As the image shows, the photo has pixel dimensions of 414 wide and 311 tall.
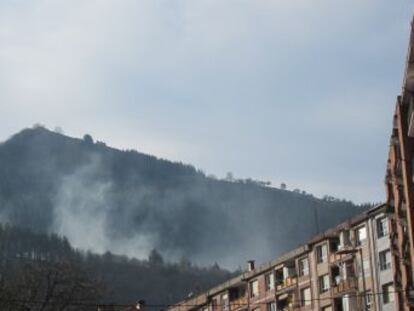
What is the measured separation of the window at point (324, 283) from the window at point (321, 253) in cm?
160

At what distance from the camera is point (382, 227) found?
83.8 meters

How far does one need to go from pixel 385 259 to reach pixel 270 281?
20.5 metres

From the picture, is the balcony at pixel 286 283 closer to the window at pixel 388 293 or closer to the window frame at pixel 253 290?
the window frame at pixel 253 290

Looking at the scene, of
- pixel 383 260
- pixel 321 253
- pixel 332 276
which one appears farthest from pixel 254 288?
pixel 383 260

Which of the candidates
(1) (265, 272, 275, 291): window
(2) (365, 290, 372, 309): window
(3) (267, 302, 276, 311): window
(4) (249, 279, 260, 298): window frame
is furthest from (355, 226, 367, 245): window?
(4) (249, 279, 260, 298): window frame

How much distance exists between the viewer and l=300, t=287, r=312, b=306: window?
93.5m

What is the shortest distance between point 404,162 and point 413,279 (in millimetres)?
10150

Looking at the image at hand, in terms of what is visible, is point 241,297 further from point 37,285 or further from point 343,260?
point 37,285

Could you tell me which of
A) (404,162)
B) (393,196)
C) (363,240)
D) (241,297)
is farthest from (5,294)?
(241,297)

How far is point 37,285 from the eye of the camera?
168 ft

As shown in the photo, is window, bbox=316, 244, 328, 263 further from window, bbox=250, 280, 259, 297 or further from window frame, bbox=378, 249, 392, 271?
window, bbox=250, 280, 259, 297

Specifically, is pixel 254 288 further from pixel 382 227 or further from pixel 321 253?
pixel 382 227

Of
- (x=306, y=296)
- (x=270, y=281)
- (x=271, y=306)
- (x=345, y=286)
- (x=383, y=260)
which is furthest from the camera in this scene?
(x=270, y=281)

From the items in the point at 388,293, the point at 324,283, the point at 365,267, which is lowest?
the point at 388,293
